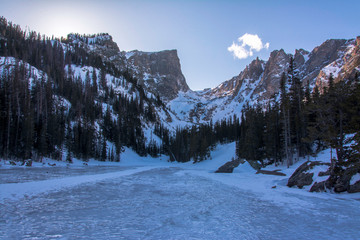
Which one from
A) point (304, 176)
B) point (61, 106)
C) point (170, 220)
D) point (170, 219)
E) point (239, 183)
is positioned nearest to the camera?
point (170, 220)

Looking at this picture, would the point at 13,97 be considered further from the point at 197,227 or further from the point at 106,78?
the point at 106,78

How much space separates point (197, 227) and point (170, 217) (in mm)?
1266

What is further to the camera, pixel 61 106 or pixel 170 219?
pixel 61 106

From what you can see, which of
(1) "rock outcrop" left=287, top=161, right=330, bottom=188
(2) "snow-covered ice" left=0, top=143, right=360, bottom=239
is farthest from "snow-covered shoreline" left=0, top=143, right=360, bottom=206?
(2) "snow-covered ice" left=0, top=143, right=360, bottom=239

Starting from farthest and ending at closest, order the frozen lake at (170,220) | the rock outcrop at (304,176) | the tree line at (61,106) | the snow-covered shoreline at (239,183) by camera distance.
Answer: the tree line at (61,106), the rock outcrop at (304,176), the snow-covered shoreline at (239,183), the frozen lake at (170,220)

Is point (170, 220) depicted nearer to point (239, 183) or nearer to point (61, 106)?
point (239, 183)

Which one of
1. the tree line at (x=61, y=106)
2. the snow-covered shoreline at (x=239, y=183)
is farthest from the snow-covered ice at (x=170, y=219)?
the tree line at (x=61, y=106)

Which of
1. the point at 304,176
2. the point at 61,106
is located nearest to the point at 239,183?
the point at 304,176

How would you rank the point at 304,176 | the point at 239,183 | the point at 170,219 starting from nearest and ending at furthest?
the point at 170,219, the point at 304,176, the point at 239,183

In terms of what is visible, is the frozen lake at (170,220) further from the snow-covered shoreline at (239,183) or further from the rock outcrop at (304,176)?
the rock outcrop at (304,176)

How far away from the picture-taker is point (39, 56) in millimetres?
Result: 107062

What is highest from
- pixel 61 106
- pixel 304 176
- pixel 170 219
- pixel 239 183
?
pixel 61 106

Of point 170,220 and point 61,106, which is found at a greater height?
point 61,106

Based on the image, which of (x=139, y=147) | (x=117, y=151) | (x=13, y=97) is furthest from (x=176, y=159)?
(x=13, y=97)
